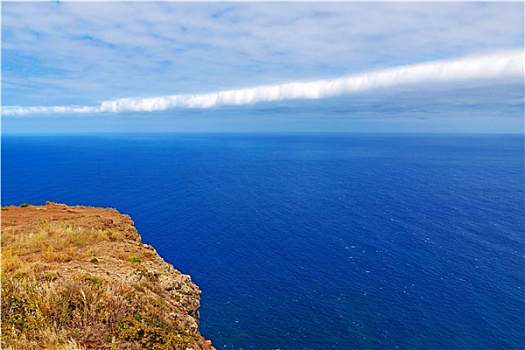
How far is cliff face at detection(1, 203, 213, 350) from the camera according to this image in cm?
1648

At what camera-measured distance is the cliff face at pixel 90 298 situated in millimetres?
16484

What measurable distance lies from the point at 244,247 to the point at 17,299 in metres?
69.2

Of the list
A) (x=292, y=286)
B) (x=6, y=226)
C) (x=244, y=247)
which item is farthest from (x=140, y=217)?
(x=6, y=226)

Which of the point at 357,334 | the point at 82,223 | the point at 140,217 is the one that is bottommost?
the point at 357,334

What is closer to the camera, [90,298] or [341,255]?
[90,298]

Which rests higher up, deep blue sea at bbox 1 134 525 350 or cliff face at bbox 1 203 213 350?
cliff face at bbox 1 203 213 350

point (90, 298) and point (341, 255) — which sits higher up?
point (90, 298)

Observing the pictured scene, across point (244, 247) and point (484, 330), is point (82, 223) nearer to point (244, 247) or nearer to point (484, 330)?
point (244, 247)

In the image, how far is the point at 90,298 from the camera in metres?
18.4

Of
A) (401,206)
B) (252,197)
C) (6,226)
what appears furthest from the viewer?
(252,197)

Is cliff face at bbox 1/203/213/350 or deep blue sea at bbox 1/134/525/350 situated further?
deep blue sea at bbox 1/134/525/350

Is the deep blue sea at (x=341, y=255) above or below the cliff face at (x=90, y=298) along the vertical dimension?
below

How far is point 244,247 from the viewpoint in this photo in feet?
280

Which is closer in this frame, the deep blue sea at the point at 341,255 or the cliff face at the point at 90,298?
the cliff face at the point at 90,298
